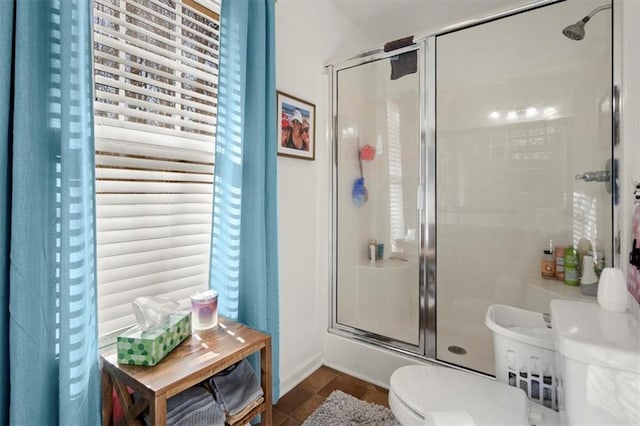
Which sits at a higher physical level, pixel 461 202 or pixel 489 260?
pixel 461 202

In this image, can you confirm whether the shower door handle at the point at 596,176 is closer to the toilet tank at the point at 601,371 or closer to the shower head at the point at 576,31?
the shower head at the point at 576,31

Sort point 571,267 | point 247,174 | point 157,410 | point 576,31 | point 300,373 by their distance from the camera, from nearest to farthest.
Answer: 1. point 157,410
2. point 247,174
3. point 576,31
4. point 571,267
5. point 300,373

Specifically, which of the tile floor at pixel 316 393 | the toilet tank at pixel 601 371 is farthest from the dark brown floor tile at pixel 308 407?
the toilet tank at pixel 601 371

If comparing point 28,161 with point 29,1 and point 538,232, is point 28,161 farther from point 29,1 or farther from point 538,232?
point 538,232

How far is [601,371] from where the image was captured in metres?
0.79

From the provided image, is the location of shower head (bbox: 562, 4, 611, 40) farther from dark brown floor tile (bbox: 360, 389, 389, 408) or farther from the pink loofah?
dark brown floor tile (bbox: 360, 389, 389, 408)

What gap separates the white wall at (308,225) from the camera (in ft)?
6.35

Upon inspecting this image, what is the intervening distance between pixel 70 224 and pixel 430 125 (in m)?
1.85

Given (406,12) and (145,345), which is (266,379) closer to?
(145,345)

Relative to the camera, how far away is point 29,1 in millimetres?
850

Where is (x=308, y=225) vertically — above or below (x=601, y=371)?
above

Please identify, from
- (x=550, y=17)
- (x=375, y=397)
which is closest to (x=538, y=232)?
(x=550, y=17)

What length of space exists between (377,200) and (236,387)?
1.58m

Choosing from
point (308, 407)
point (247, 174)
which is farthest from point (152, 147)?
point (308, 407)
